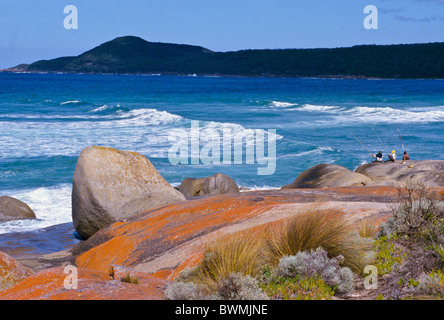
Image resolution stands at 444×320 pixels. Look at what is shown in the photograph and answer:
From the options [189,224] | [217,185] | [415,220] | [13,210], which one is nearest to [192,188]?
[217,185]

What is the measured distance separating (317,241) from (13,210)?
38.8 feet

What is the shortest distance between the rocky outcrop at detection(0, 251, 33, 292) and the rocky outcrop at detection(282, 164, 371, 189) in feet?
31.1

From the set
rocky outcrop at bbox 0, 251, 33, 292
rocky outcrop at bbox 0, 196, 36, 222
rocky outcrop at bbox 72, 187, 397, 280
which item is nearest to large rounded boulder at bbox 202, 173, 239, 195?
rocky outcrop at bbox 0, 196, 36, 222

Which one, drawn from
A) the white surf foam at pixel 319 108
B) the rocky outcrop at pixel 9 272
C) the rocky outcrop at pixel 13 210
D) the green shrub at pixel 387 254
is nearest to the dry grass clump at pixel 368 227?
the green shrub at pixel 387 254

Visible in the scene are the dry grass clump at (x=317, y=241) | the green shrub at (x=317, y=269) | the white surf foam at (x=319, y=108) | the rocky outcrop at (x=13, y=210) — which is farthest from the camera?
the white surf foam at (x=319, y=108)

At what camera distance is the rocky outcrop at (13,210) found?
1522 cm

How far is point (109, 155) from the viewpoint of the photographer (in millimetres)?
11484

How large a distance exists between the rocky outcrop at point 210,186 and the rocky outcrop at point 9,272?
1044 cm

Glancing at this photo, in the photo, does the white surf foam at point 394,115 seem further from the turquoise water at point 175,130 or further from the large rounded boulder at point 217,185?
the large rounded boulder at point 217,185

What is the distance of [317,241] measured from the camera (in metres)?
5.91

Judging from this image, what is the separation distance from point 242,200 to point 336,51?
190137mm

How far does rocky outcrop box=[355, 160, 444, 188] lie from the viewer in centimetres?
1380
